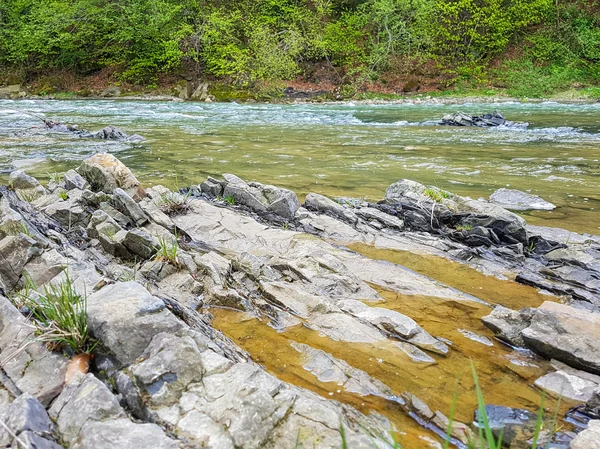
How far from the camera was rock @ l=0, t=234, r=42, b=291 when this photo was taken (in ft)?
11.1

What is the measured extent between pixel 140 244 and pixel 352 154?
7.49 m

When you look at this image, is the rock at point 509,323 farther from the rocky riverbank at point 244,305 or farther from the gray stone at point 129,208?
the gray stone at point 129,208

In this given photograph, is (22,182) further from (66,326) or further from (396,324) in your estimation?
(396,324)

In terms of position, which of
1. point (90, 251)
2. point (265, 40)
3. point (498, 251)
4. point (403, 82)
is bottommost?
point (498, 251)

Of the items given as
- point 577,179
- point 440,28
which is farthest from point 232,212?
point 440,28

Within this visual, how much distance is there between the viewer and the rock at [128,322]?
7.41ft

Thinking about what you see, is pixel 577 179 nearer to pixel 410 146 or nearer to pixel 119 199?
pixel 410 146

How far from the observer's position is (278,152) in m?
11.0

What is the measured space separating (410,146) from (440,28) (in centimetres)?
2623

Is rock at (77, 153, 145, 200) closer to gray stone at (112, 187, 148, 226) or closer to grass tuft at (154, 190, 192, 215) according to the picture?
grass tuft at (154, 190, 192, 215)

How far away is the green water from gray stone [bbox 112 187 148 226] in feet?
9.36

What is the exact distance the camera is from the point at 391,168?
30.7 feet

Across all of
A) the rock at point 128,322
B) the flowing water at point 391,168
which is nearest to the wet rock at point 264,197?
the flowing water at point 391,168

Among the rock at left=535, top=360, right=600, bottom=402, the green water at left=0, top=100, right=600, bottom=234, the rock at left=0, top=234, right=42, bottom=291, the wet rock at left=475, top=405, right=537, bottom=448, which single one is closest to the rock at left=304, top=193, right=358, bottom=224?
the green water at left=0, top=100, right=600, bottom=234
